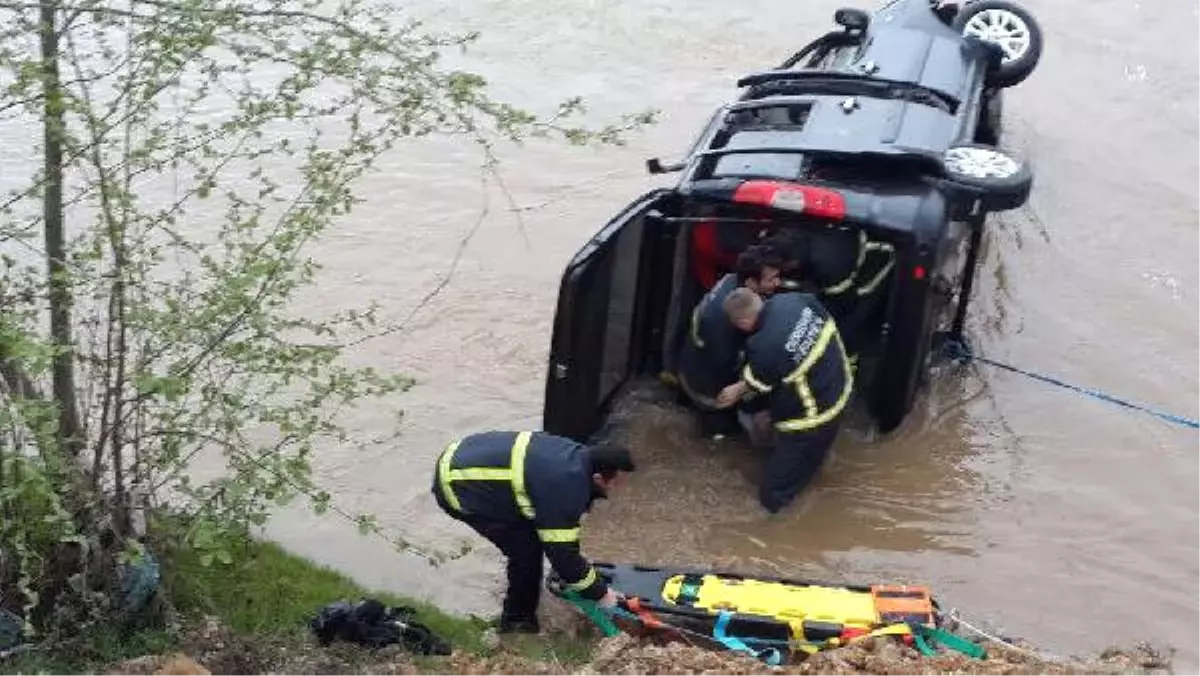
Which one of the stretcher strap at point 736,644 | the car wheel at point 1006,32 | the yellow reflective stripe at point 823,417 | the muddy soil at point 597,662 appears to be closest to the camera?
the muddy soil at point 597,662

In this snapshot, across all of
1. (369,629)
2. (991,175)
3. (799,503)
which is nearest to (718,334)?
(799,503)

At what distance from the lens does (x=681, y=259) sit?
7.61 m

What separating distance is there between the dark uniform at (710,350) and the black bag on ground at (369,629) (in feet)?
7.27

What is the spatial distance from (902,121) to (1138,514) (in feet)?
8.72

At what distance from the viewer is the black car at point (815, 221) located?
696 cm

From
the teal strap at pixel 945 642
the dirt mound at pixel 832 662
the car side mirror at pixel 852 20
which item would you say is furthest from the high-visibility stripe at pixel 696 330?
the car side mirror at pixel 852 20

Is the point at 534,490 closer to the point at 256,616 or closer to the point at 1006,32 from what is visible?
the point at 256,616

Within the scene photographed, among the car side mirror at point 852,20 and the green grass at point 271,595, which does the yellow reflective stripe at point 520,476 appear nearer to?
the green grass at point 271,595

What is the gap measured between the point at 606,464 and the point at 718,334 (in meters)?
1.73

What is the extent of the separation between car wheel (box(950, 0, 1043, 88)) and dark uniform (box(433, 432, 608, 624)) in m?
5.28

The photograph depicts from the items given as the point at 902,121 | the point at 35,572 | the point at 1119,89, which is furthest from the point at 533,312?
the point at 1119,89

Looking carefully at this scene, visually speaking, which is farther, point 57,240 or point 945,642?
point 945,642

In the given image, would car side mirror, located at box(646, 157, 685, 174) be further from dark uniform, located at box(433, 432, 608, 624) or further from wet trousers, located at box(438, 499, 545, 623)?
wet trousers, located at box(438, 499, 545, 623)

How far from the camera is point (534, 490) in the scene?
585 centimetres
